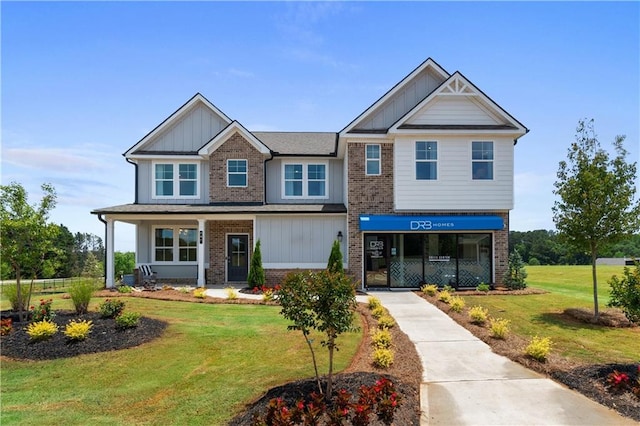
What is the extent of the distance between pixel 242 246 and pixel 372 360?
14.2m

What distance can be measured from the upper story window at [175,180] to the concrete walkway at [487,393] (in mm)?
15311

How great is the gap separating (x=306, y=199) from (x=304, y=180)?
1027 millimetres

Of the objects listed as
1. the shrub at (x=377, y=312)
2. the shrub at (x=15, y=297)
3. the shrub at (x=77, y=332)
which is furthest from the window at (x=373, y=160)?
the shrub at (x=15, y=297)

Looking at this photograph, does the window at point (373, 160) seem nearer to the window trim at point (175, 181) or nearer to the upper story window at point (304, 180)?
the upper story window at point (304, 180)

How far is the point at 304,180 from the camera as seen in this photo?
72.9 ft

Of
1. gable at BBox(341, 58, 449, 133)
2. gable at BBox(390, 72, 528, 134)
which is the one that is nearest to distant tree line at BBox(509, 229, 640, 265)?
gable at BBox(390, 72, 528, 134)

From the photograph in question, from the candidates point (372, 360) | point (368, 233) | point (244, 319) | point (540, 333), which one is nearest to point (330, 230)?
point (368, 233)

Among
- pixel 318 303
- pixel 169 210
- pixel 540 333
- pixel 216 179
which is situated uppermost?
pixel 216 179

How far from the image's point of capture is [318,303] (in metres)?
6.34

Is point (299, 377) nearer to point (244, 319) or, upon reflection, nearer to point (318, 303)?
point (318, 303)

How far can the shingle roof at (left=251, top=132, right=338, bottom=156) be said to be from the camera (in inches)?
881

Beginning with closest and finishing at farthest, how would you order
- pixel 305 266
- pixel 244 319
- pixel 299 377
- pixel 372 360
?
pixel 299 377
pixel 372 360
pixel 244 319
pixel 305 266

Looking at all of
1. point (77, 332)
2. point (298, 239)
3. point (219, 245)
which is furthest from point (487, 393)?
point (219, 245)

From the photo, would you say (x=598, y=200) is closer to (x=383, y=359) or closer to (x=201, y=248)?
(x=383, y=359)
